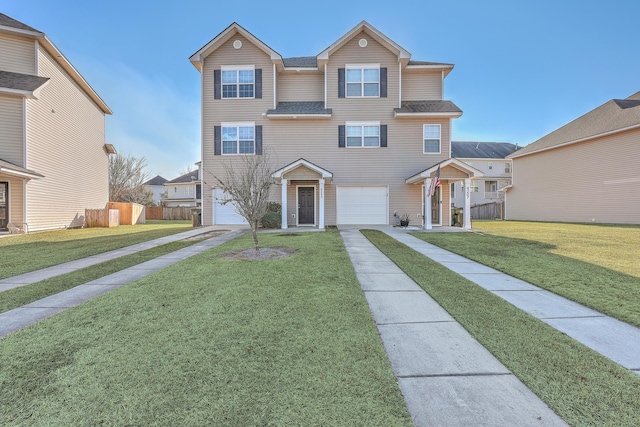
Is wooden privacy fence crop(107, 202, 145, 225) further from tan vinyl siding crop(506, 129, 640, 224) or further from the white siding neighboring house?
tan vinyl siding crop(506, 129, 640, 224)

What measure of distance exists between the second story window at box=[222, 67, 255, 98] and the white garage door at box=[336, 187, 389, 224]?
7.38 meters

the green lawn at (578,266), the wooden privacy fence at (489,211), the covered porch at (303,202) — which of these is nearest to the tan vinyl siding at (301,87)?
the covered porch at (303,202)

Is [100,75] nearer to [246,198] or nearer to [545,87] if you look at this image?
[246,198]

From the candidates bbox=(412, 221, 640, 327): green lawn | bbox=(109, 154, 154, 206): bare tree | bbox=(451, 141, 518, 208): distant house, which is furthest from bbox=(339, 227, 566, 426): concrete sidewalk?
bbox=(109, 154, 154, 206): bare tree

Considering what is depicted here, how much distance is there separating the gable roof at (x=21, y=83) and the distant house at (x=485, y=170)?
34.0 m

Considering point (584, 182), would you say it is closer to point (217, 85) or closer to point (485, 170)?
point (485, 170)

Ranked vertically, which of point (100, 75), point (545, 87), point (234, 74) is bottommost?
point (234, 74)

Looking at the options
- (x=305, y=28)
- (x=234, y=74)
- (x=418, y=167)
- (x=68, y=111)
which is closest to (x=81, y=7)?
(x=68, y=111)

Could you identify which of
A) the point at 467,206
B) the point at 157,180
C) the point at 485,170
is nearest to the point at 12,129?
the point at 467,206

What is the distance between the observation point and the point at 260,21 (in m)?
17.2

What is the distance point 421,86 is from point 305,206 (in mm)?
9655

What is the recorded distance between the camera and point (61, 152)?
617 inches

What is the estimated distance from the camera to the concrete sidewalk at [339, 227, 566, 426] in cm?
191

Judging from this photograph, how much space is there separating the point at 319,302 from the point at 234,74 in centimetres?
1557
